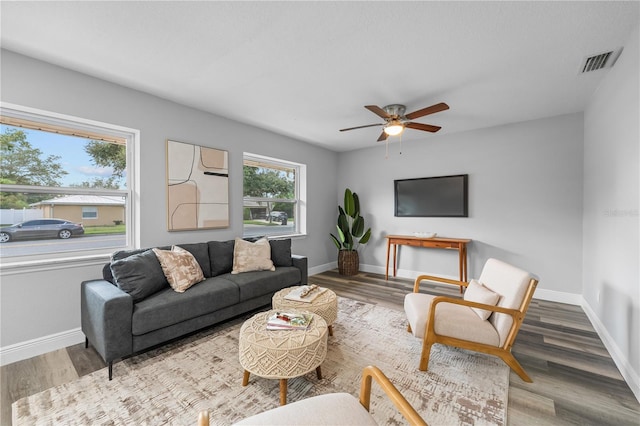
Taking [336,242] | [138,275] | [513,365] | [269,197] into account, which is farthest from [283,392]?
[336,242]

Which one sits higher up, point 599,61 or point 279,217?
point 599,61

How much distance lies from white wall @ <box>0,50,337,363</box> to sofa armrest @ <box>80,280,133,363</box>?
1.76 ft

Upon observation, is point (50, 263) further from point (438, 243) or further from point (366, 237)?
point (438, 243)

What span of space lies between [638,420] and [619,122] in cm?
219

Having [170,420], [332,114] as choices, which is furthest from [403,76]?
[170,420]

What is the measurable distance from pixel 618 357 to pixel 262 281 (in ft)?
10.6

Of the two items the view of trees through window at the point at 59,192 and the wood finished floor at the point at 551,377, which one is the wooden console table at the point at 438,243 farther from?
the view of trees through window at the point at 59,192

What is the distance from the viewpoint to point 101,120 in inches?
104

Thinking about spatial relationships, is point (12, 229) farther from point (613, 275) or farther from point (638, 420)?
point (613, 275)

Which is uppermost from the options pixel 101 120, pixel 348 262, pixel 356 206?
pixel 101 120

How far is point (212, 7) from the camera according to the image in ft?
5.65

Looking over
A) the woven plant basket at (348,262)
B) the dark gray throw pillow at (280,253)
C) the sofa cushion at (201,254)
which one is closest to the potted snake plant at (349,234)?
the woven plant basket at (348,262)

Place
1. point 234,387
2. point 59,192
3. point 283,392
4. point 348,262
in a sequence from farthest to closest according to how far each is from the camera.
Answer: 1. point 348,262
2. point 59,192
3. point 234,387
4. point 283,392

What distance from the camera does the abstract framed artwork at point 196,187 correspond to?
3.18 m
